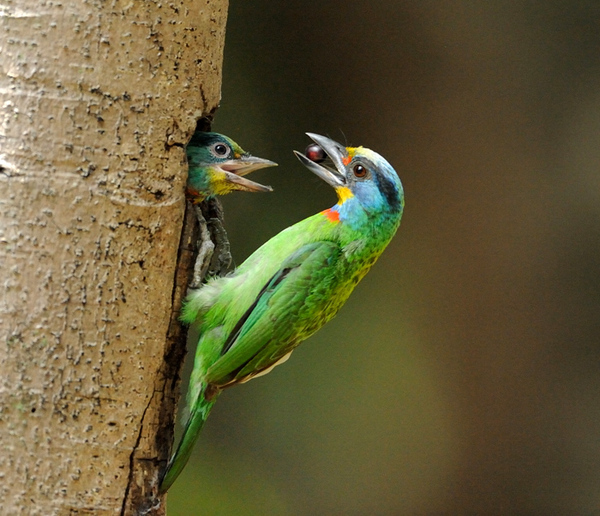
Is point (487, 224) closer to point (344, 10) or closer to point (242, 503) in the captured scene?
point (344, 10)

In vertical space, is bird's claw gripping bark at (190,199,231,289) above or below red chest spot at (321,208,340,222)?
below

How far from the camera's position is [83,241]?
1.90m

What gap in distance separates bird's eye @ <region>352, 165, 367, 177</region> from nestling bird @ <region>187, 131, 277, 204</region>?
1.13ft

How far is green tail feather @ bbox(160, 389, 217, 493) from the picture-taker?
6.86 feet

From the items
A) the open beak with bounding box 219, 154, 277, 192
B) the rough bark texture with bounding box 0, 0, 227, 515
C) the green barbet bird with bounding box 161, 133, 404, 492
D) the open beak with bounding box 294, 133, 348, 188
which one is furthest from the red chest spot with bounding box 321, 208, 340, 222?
the rough bark texture with bounding box 0, 0, 227, 515

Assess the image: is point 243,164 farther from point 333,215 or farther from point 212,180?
point 333,215

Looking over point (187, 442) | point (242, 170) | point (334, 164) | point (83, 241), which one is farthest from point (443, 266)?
point (83, 241)

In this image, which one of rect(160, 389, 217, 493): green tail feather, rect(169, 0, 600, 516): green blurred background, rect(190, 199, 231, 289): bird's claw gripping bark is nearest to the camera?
rect(160, 389, 217, 493): green tail feather

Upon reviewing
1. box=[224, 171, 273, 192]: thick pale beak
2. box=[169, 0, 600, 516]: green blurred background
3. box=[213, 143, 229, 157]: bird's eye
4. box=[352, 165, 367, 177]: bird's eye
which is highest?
box=[352, 165, 367, 177]: bird's eye

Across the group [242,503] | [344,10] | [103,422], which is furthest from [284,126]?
[103,422]

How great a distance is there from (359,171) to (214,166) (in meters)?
0.56

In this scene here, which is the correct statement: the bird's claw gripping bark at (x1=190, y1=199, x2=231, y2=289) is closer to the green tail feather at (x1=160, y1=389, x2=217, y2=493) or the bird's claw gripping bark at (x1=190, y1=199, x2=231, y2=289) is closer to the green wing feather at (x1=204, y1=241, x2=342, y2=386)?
the green wing feather at (x1=204, y1=241, x2=342, y2=386)

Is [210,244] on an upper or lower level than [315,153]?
lower

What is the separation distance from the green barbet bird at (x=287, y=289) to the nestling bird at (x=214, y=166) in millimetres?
264
